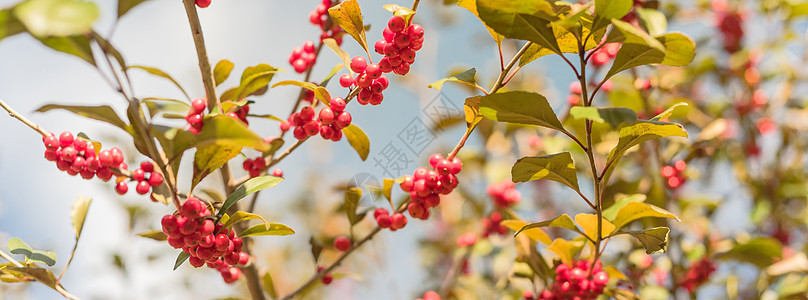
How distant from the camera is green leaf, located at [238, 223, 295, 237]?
1084 mm

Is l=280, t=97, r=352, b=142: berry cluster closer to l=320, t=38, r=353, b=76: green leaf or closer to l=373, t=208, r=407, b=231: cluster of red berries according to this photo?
l=320, t=38, r=353, b=76: green leaf

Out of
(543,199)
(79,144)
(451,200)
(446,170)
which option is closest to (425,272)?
(451,200)

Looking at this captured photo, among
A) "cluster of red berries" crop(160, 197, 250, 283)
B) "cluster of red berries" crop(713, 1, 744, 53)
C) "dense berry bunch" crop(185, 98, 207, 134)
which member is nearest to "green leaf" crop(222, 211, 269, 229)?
"cluster of red berries" crop(160, 197, 250, 283)

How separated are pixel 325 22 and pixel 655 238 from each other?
971 millimetres

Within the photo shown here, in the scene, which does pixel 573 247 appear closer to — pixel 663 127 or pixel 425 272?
pixel 663 127

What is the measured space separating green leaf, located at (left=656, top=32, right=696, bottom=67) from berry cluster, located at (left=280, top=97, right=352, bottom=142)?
2.11 feet

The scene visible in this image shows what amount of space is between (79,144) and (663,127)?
3.82 feet

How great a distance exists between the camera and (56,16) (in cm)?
65

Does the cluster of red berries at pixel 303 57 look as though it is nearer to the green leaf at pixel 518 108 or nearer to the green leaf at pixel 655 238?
the green leaf at pixel 518 108

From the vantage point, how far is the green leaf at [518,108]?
951 millimetres

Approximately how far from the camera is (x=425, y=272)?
3.30 metres

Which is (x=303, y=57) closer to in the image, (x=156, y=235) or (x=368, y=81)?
(x=368, y=81)

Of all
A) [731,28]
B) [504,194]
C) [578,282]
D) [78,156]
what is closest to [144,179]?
[78,156]

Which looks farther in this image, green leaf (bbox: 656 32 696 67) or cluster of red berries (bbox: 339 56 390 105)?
cluster of red berries (bbox: 339 56 390 105)
